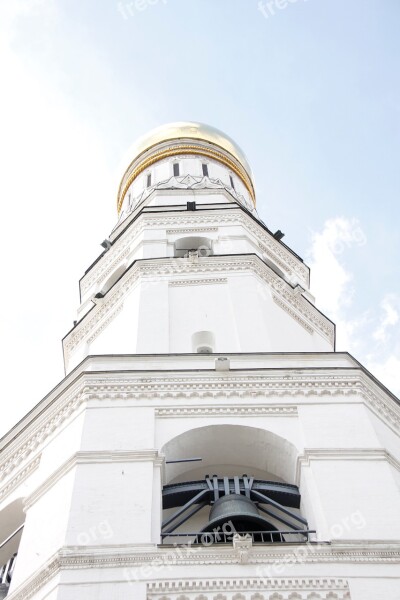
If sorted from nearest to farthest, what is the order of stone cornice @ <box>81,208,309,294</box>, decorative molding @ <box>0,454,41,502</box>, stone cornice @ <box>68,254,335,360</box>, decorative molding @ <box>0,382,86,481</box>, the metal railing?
the metal railing < decorative molding @ <box>0,454,41,502</box> < decorative molding @ <box>0,382,86,481</box> < stone cornice @ <box>68,254,335,360</box> < stone cornice @ <box>81,208,309,294</box>

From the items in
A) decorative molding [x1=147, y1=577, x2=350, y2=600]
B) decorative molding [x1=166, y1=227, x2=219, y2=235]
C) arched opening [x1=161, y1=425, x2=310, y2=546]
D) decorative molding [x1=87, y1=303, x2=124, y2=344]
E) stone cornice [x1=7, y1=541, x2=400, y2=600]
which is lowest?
decorative molding [x1=147, y1=577, x2=350, y2=600]

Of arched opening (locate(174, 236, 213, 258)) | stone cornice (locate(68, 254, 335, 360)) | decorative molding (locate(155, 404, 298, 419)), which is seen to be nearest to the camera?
decorative molding (locate(155, 404, 298, 419))

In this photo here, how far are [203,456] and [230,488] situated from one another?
3.12 feet

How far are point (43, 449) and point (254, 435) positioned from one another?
10.6ft

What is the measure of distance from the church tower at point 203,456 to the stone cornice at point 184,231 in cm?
225

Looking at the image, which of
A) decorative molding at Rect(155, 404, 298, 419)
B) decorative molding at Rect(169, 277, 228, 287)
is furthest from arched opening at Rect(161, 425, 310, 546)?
decorative molding at Rect(169, 277, 228, 287)

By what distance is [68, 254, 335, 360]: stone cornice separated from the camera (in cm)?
1881

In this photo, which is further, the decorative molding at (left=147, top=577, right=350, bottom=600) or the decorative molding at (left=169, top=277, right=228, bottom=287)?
the decorative molding at (left=169, top=277, right=228, bottom=287)

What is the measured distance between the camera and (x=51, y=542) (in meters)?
10.8

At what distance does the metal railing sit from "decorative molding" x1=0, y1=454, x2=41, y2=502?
9.07ft

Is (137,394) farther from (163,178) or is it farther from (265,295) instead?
(163,178)

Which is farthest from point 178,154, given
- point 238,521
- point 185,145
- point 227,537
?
point 227,537

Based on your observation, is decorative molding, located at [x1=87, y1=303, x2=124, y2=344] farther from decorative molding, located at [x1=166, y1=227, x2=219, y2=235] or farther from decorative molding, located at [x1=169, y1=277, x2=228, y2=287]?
decorative molding, located at [x1=166, y1=227, x2=219, y2=235]

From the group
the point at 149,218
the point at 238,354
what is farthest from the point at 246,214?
the point at 238,354
